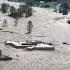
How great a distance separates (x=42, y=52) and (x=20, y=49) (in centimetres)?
111

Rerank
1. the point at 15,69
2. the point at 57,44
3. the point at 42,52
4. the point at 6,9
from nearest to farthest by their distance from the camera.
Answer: the point at 15,69 < the point at 42,52 < the point at 57,44 < the point at 6,9

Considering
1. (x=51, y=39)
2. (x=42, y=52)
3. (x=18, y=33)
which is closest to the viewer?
(x=42, y=52)

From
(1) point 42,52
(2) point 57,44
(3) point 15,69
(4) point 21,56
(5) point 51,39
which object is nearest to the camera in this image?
(3) point 15,69

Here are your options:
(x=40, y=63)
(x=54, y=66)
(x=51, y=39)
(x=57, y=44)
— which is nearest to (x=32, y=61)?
(x=40, y=63)

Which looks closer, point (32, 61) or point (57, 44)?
point (32, 61)

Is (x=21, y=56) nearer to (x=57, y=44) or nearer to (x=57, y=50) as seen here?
(x=57, y=50)

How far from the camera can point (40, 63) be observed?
1305 cm

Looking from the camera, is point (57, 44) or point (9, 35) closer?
point (57, 44)

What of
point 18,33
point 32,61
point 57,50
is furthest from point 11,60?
point 18,33

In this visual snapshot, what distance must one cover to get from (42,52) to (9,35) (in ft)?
18.9

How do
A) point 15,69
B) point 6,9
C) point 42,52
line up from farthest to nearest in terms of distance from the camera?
point 6,9 < point 42,52 < point 15,69

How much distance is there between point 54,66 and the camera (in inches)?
488

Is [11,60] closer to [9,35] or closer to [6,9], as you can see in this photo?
[9,35]

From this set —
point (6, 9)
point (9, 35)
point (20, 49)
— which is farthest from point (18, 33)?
point (6, 9)
